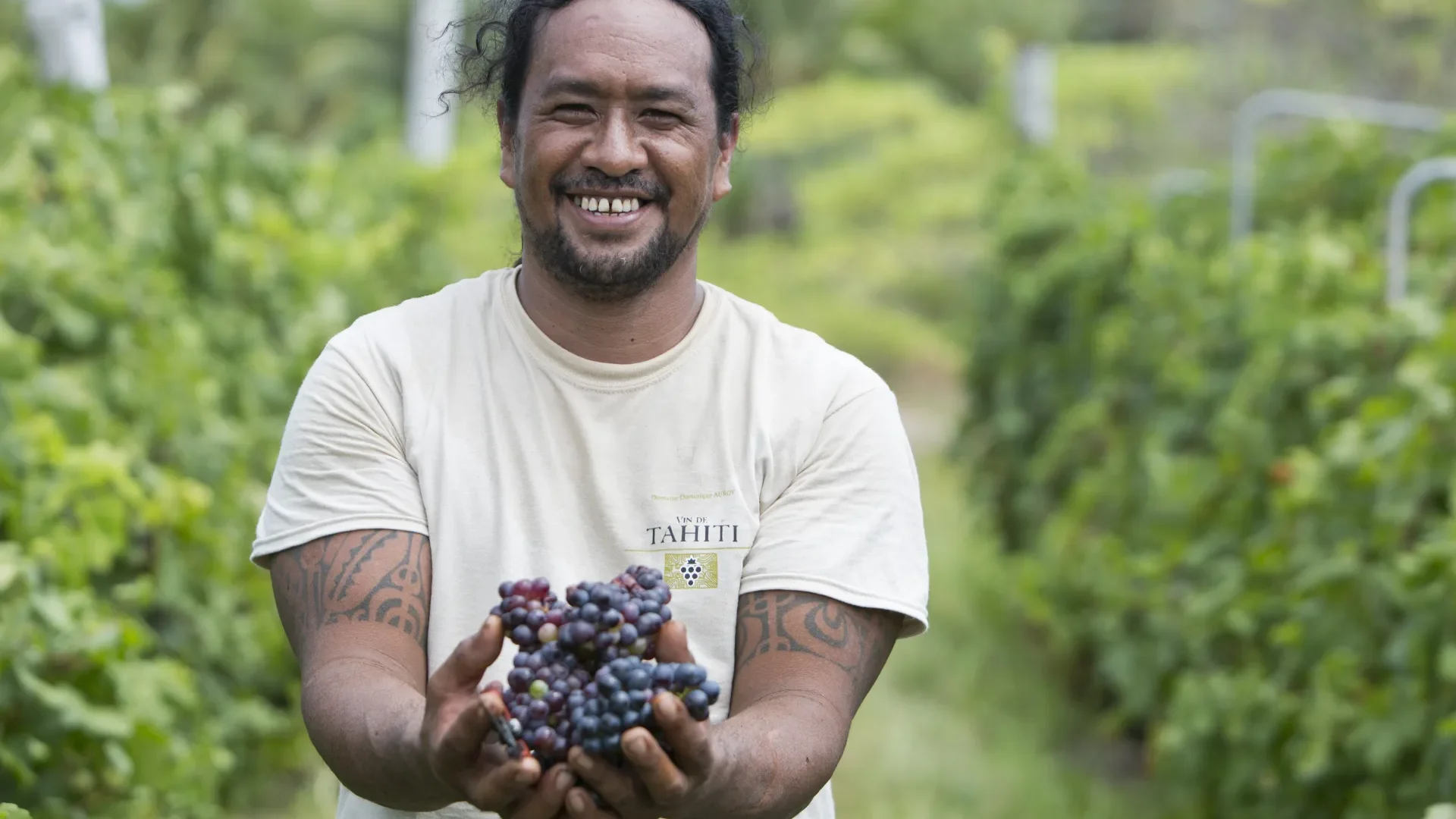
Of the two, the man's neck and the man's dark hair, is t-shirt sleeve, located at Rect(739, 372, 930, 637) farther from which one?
the man's dark hair

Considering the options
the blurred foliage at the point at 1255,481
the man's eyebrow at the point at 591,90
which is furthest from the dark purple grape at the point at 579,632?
the blurred foliage at the point at 1255,481

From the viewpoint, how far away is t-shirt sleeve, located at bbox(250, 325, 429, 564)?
229 centimetres

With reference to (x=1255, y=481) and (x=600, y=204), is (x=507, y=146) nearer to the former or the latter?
(x=600, y=204)

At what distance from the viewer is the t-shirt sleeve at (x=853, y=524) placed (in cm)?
234

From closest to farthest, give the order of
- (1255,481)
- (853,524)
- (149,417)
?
(853,524)
(149,417)
(1255,481)

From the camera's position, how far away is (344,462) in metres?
2.30

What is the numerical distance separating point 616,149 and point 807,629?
0.62m

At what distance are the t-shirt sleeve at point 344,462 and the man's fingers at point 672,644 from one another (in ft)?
1.41

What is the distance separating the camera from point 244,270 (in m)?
5.79

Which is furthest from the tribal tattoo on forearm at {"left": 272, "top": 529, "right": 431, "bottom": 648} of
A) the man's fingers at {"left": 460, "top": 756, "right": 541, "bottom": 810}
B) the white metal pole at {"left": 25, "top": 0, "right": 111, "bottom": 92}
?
the white metal pole at {"left": 25, "top": 0, "right": 111, "bottom": 92}

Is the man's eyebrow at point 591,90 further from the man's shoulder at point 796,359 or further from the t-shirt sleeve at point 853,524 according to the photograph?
the t-shirt sleeve at point 853,524

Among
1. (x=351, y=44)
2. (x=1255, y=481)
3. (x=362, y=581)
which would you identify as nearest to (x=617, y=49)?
(x=362, y=581)

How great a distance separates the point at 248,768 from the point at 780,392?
3.47 meters

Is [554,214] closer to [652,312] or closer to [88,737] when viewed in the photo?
[652,312]
